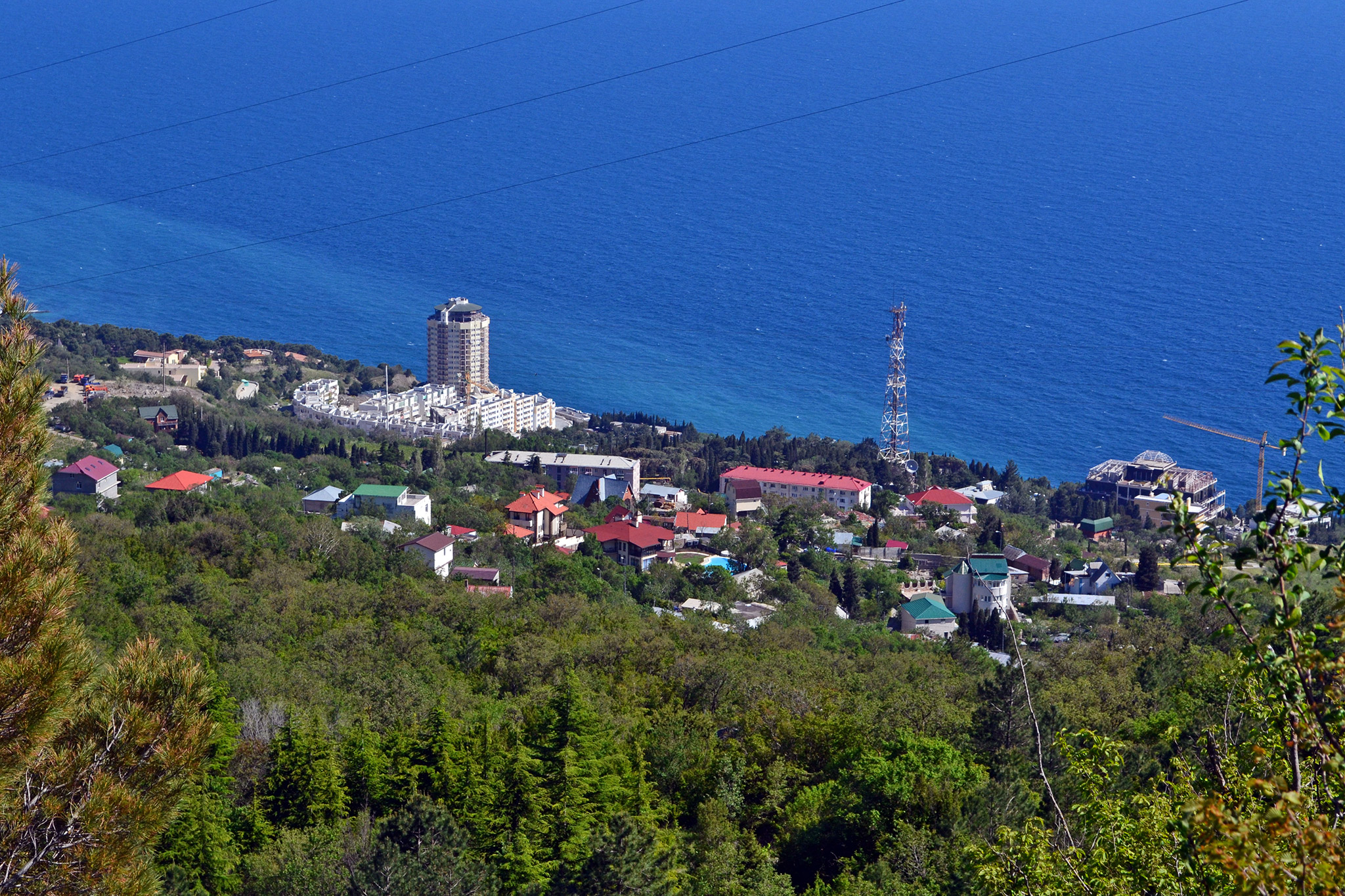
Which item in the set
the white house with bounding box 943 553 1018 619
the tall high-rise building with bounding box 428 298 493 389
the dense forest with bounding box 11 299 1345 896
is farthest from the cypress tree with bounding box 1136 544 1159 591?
the tall high-rise building with bounding box 428 298 493 389

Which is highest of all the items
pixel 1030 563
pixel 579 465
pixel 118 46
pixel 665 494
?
pixel 118 46

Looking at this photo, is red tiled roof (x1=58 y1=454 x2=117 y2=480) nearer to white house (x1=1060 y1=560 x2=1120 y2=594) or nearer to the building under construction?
white house (x1=1060 y1=560 x2=1120 y2=594)

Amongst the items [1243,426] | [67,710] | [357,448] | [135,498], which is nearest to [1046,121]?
[1243,426]

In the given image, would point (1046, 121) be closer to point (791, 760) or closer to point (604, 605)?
point (604, 605)

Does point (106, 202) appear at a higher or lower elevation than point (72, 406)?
higher

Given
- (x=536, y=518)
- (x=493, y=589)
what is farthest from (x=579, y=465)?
(x=493, y=589)

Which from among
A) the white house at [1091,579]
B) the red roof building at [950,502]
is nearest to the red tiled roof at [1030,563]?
the white house at [1091,579]

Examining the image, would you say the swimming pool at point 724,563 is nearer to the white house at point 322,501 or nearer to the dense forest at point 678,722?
the dense forest at point 678,722

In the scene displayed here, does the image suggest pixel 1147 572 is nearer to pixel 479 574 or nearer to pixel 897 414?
pixel 479 574
